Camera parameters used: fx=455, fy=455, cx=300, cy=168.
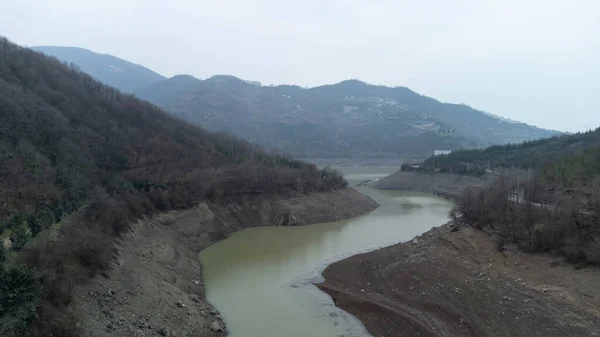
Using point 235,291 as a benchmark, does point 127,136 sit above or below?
above

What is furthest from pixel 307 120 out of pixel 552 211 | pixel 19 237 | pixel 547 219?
pixel 19 237

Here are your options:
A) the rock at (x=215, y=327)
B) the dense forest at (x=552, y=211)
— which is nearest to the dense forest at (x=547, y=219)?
the dense forest at (x=552, y=211)

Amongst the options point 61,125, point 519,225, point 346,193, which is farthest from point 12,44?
point 519,225

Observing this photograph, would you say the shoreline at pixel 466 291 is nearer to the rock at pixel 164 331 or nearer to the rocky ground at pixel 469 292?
the rocky ground at pixel 469 292

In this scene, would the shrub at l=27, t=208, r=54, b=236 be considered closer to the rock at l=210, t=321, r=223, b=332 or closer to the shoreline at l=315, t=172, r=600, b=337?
the rock at l=210, t=321, r=223, b=332

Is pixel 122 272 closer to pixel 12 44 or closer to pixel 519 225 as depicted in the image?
pixel 519 225

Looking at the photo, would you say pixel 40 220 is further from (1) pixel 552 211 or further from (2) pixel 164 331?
(1) pixel 552 211
